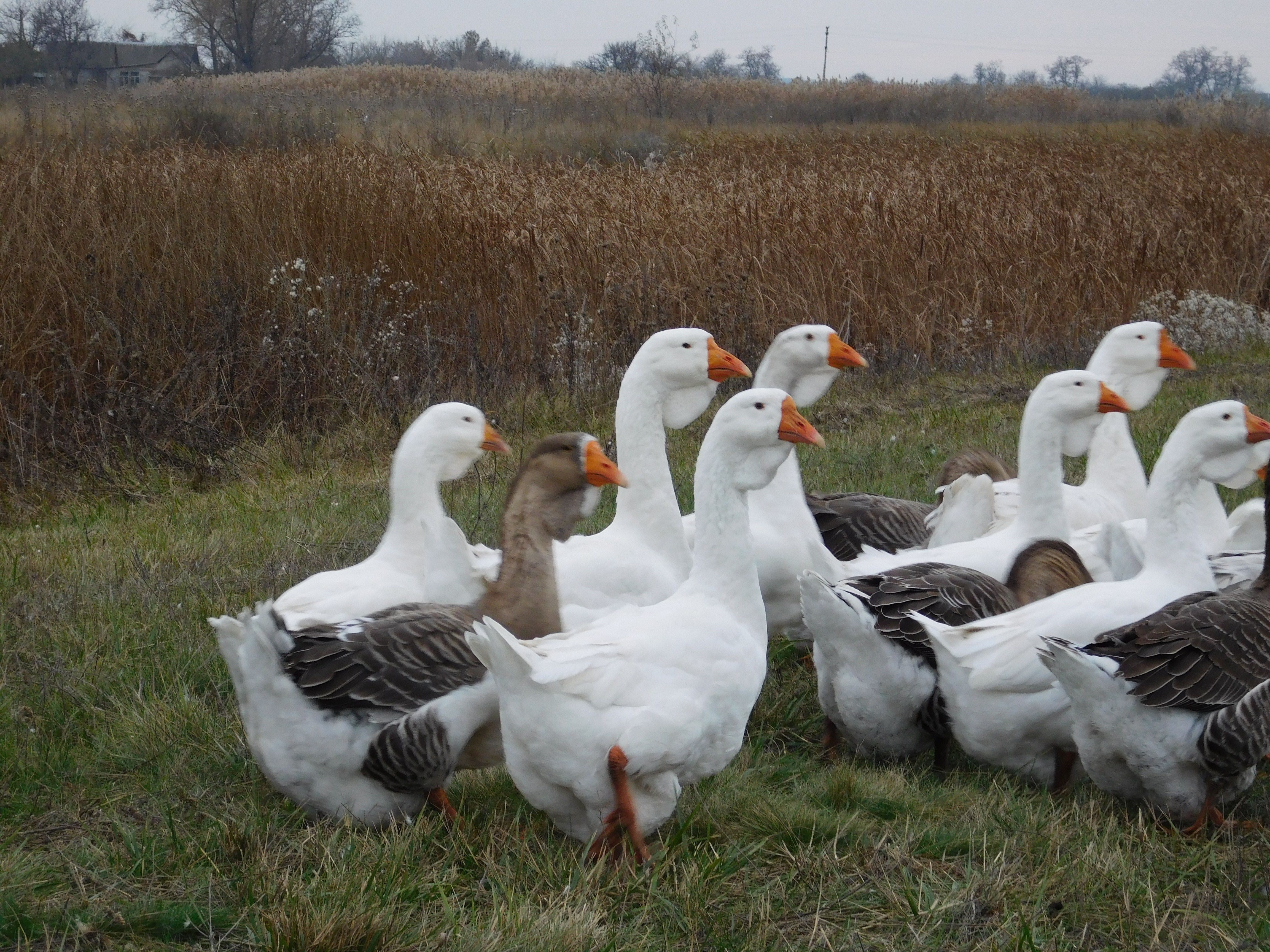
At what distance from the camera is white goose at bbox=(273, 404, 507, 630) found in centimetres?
448

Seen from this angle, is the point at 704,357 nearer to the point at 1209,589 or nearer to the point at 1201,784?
the point at 1209,589

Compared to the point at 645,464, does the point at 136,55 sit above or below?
above

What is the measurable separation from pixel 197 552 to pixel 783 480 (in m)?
3.15

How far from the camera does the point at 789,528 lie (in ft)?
18.4

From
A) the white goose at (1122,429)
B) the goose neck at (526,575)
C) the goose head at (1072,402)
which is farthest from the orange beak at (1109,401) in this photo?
the goose neck at (526,575)

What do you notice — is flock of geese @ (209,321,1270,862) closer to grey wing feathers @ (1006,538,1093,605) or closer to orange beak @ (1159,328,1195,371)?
grey wing feathers @ (1006,538,1093,605)

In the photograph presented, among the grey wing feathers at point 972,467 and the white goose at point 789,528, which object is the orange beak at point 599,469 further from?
the grey wing feathers at point 972,467

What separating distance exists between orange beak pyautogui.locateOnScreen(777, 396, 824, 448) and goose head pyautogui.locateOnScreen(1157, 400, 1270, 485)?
1.64 metres

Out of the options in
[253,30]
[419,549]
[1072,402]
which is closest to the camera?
[419,549]

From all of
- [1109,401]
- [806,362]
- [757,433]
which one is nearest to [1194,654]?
[757,433]

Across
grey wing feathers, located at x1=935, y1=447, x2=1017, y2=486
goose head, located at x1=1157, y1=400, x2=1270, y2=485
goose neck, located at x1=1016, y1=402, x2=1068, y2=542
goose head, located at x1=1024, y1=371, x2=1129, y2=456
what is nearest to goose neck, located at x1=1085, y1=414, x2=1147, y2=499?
grey wing feathers, located at x1=935, y1=447, x2=1017, y2=486

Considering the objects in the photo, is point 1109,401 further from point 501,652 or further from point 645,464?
point 501,652

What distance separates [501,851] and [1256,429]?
3.42 m

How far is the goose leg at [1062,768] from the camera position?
4.37m
